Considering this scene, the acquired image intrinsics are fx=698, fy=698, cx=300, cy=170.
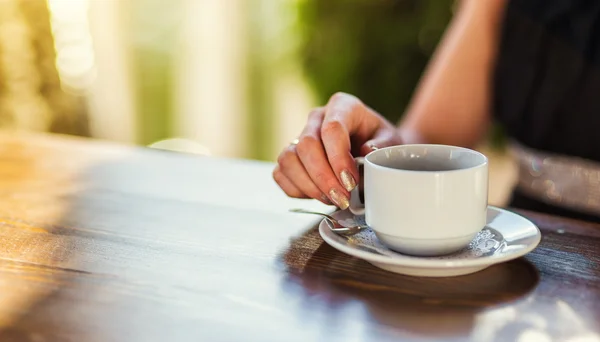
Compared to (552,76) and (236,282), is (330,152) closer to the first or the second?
(236,282)

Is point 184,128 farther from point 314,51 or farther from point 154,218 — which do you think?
point 154,218

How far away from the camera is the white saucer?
57 cm

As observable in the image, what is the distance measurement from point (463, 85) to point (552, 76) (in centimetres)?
16

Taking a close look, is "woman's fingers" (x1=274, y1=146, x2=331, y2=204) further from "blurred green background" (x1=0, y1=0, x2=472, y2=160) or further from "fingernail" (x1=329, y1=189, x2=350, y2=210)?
"blurred green background" (x1=0, y1=0, x2=472, y2=160)

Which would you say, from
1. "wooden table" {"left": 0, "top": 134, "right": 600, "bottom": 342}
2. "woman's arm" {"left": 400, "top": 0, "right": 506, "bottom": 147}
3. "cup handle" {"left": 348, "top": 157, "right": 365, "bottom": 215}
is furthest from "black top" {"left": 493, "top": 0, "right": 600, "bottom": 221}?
"cup handle" {"left": 348, "top": 157, "right": 365, "bottom": 215}

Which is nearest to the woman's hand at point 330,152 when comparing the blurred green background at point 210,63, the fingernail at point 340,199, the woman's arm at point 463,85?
the fingernail at point 340,199

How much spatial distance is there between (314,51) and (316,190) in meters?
1.94

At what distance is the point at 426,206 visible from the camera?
1.90 ft

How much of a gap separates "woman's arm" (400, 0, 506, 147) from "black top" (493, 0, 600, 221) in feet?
0.14

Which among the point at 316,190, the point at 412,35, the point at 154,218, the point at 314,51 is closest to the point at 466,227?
the point at 316,190

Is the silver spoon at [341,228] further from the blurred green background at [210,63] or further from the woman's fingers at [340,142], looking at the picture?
the blurred green background at [210,63]

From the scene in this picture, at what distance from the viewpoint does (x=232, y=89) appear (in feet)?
10.0

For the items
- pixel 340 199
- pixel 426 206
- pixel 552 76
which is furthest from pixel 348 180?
pixel 552 76

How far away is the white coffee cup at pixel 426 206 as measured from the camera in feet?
1.88
